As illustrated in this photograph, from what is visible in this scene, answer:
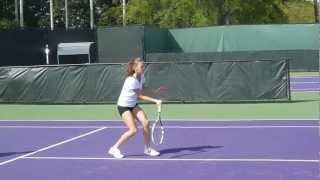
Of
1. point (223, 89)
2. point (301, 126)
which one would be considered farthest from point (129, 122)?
point (223, 89)

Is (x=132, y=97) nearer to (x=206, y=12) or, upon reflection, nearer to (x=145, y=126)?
(x=145, y=126)

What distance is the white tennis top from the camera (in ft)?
33.3

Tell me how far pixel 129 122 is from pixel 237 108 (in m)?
9.34

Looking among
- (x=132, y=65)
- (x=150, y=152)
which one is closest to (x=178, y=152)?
(x=150, y=152)

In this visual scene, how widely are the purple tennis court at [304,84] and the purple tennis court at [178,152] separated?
10.7 m

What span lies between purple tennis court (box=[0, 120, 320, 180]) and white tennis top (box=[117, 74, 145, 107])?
909mm

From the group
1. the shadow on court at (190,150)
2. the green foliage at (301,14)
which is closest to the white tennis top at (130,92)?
the shadow on court at (190,150)

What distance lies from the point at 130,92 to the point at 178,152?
1564mm

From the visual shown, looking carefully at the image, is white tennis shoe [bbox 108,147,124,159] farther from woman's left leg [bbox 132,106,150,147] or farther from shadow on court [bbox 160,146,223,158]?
shadow on court [bbox 160,146,223,158]

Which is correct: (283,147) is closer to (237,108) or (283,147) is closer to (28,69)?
(237,108)

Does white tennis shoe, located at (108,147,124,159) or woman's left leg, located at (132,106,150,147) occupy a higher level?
woman's left leg, located at (132,106,150,147)

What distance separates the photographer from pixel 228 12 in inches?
2109

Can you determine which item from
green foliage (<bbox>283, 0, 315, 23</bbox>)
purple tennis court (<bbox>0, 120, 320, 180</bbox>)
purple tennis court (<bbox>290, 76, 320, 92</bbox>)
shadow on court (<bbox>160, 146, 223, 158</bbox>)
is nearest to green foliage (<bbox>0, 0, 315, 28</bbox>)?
green foliage (<bbox>283, 0, 315, 23</bbox>)

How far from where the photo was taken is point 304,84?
28938 mm
